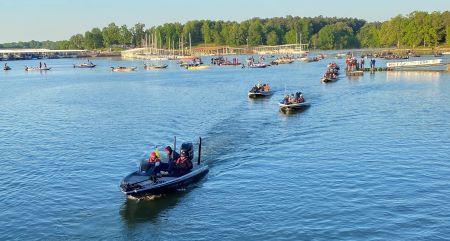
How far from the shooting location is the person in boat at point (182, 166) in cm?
3459

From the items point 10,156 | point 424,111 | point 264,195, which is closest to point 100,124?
point 10,156

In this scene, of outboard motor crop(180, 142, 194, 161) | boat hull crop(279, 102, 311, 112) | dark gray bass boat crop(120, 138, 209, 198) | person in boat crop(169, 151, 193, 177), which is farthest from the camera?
boat hull crop(279, 102, 311, 112)

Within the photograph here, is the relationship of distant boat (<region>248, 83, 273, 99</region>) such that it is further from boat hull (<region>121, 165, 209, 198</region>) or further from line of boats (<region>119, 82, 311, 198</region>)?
boat hull (<region>121, 165, 209, 198</region>)

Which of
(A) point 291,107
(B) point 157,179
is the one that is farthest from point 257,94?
(B) point 157,179

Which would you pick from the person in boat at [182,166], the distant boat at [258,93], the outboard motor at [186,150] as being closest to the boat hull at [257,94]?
the distant boat at [258,93]

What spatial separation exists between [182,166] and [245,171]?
5403mm

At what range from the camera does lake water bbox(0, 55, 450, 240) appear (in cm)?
2859

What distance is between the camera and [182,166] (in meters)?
35.3

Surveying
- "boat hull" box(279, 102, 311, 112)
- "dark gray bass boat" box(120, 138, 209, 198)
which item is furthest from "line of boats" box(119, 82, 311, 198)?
"boat hull" box(279, 102, 311, 112)

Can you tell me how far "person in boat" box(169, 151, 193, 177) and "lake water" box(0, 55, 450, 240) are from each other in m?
1.37

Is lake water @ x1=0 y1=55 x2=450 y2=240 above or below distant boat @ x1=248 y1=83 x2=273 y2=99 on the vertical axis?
below

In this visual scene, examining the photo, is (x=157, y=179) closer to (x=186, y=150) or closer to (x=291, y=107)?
(x=186, y=150)

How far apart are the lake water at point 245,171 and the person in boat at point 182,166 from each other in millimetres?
1372

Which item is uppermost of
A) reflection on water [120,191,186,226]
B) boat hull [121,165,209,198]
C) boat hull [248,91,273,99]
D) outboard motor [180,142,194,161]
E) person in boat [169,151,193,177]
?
boat hull [248,91,273,99]
